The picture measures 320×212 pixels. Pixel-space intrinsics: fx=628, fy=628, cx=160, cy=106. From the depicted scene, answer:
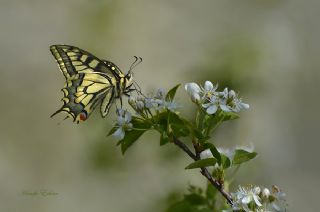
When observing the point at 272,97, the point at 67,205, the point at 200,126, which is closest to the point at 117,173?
the point at 67,205

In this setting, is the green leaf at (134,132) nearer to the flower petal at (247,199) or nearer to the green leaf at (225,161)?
the green leaf at (225,161)

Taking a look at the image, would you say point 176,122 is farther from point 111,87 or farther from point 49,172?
point 49,172

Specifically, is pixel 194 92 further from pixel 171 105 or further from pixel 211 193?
pixel 211 193

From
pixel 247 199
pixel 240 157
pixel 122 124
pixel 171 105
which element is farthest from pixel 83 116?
pixel 247 199

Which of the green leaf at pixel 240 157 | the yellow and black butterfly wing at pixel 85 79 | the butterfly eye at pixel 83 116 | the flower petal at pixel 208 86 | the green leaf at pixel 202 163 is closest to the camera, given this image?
the green leaf at pixel 202 163

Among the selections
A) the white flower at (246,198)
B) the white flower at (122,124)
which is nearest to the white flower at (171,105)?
the white flower at (122,124)

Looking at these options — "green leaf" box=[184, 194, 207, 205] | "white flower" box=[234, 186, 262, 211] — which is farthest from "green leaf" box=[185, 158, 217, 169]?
"green leaf" box=[184, 194, 207, 205]

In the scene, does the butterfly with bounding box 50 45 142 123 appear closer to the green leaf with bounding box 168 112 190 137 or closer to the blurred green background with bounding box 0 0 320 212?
the green leaf with bounding box 168 112 190 137
